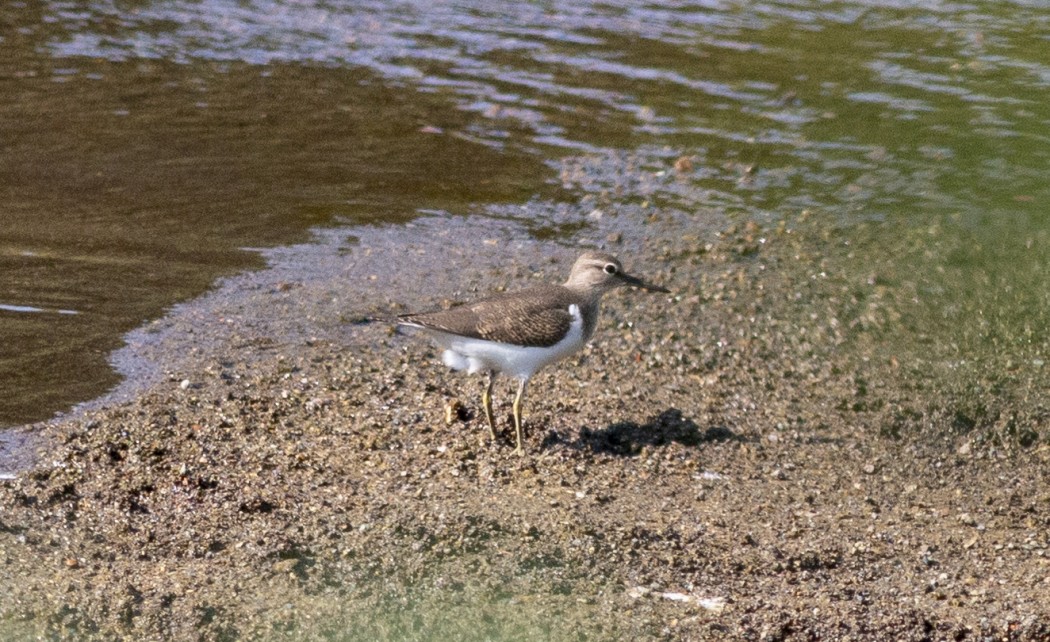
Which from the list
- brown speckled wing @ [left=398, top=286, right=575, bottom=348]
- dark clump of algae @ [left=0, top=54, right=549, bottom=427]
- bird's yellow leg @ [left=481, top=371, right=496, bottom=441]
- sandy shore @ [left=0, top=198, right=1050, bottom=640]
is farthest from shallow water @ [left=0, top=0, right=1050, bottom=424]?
bird's yellow leg @ [left=481, top=371, right=496, bottom=441]

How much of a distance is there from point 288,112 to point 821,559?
735 cm

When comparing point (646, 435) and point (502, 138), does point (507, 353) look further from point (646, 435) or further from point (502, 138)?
point (502, 138)

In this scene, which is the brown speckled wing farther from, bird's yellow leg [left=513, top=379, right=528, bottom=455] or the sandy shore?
the sandy shore

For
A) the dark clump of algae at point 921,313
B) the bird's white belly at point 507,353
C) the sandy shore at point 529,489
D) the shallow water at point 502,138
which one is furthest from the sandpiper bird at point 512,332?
the shallow water at point 502,138

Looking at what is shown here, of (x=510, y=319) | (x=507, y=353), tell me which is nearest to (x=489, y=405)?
(x=507, y=353)

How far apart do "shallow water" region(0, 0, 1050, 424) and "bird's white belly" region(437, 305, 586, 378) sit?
72.3 inches

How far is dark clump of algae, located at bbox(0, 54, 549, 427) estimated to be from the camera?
7500 mm

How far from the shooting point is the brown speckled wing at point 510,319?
6398mm

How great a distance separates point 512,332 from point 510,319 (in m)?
0.10

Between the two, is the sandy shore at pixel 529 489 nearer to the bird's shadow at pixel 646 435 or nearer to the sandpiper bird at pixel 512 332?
the bird's shadow at pixel 646 435

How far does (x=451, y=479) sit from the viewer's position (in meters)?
5.95

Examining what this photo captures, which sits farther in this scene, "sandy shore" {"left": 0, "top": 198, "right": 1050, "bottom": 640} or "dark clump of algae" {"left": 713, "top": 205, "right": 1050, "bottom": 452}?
"dark clump of algae" {"left": 713, "top": 205, "right": 1050, "bottom": 452}

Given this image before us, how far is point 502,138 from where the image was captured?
10852 millimetres

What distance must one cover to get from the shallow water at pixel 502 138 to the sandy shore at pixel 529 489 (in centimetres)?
62
